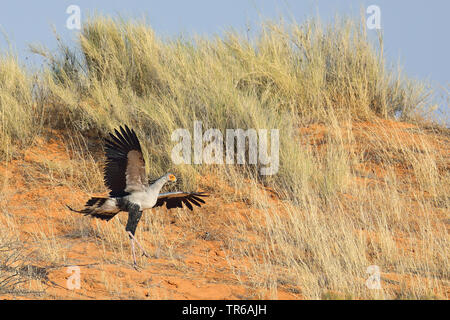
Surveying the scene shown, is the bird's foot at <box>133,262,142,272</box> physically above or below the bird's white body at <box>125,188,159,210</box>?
below

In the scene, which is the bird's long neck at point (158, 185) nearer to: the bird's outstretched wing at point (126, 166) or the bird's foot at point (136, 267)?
the bird's outstretched wing at point (126, 166)

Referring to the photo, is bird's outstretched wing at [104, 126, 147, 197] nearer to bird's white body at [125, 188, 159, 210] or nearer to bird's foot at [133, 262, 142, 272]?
bird's white body at [125, 188, 159, 210]

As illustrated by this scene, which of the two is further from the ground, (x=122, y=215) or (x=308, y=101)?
(x=308, y=101)

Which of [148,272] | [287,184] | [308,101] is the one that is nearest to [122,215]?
[148,272]

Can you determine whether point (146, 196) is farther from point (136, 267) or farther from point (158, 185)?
point (136, 267)

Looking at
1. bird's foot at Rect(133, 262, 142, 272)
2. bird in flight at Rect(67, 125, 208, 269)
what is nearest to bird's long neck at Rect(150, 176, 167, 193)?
bird in flight at Rect(67, 125, 208, 269)

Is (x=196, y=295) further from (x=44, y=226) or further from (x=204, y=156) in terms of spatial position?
(x=204, y=156)

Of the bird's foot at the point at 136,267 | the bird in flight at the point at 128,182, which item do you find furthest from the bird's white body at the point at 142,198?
the bird's foot at the point at 136,267

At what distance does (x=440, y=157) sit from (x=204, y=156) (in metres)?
2.76

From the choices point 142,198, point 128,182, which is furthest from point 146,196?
point 128,182

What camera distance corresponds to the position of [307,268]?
5047mm

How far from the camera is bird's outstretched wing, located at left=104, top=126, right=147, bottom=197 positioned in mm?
5102
